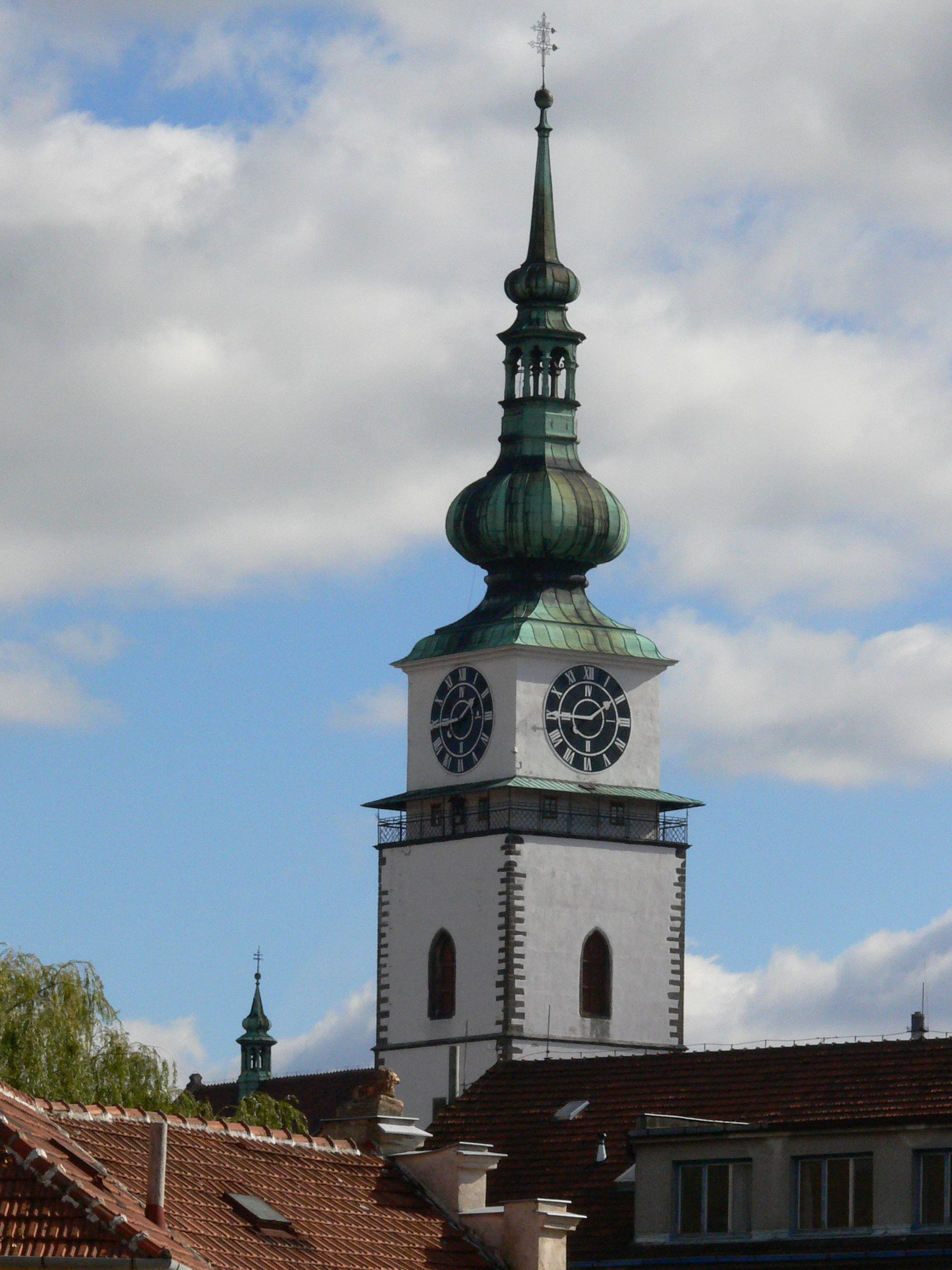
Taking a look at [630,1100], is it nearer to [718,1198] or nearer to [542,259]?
[718,1198]

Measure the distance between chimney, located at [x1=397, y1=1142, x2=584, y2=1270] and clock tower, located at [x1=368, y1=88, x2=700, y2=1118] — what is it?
61047 millimetres

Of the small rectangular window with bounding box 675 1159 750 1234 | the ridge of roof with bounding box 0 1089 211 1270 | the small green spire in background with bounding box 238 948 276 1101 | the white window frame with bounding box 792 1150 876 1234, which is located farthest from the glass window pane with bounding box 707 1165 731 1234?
the small green spire in background with bounding box 238 948 276 1101

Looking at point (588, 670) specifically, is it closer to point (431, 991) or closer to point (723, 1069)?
point (431, 991)

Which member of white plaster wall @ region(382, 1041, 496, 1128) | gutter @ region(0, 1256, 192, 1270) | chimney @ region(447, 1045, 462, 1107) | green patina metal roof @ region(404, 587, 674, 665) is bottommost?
gutter @ region(0, 1256, 192, 1270)

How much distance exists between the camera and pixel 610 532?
109 meters

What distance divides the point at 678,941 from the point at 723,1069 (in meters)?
49.0

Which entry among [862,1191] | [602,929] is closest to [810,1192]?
[862,1191]

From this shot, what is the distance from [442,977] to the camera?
10600cm

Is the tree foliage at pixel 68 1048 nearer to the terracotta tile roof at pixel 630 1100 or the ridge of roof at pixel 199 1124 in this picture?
the terracotta tile roof at pixel 630 1100

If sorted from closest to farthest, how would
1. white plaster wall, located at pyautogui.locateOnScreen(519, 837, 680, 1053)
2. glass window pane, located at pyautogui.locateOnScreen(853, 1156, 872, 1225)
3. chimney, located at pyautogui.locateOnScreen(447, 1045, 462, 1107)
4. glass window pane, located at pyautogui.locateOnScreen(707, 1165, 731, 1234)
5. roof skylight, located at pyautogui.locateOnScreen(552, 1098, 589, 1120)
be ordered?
glass window pane, located at pyautogui.locateOnScreen(853, 1156, 872, 1225) → glass window pane, located at pyautogui.locateOnScreen(707, 1165, 731, 1234) → roof skylight, located at pyautogui.locateOnScreen(552, 1098, 589, 1120) → chimney, located at pyautogui.locateOnScreen(447, 1045, 462, 1107) → white plaster wall, located at pyautogui.locateOnScreen(519, 837, 680, 1053)

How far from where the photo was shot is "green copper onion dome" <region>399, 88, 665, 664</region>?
107875mm

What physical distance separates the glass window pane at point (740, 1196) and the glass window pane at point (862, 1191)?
1674 mm

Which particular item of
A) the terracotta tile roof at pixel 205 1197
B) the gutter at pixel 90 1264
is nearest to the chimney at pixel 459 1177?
the terracotta tile roof at pixel 205 1197

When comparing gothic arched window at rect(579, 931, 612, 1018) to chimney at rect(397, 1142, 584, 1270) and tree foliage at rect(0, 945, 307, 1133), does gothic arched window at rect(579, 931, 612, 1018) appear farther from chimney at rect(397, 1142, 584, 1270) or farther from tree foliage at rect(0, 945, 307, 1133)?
chimney at rect(397, 1142, 584, 1270)
